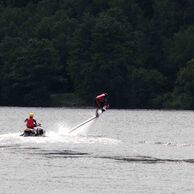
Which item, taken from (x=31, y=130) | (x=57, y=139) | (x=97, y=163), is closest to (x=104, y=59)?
(x=57, y=139)

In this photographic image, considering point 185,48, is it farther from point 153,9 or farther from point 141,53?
point 153,9

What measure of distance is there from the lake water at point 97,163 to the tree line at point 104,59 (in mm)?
68946

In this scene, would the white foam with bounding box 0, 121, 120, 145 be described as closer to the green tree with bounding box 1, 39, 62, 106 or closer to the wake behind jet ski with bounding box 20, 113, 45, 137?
the wake behind jet ski with bounding box 20, 113, 45, 137

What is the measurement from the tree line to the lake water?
6895cm

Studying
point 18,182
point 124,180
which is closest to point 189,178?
point 124,180

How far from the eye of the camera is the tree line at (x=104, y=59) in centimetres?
15662

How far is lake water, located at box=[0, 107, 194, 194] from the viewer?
172 feet

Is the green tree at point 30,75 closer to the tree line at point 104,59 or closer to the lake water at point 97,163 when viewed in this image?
the tree line at point 104,59

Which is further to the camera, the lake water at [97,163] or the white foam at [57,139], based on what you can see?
the white foam at [57,139]

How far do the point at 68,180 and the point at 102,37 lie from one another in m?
106

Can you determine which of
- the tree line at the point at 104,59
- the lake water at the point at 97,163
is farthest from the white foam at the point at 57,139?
the tree line at the point at 104,59

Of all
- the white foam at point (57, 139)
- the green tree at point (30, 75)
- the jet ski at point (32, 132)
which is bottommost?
the green tree at point (30, 75)

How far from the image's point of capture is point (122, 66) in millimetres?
158375

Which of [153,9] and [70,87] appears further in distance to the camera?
[153,9]
